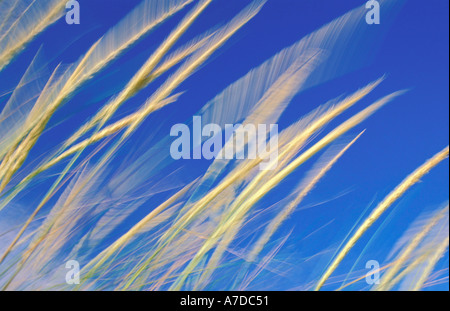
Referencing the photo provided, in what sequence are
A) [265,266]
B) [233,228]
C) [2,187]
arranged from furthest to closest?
1. [265,266]
2. [233,228]
3. [2,187]

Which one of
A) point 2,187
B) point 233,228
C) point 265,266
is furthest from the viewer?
point 265,266

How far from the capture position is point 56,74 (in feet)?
3.33

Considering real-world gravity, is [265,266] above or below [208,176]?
below

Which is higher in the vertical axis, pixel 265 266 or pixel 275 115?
pixel 275 115

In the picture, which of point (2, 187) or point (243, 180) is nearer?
point (2, 187)

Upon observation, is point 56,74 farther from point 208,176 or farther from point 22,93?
point 208,176

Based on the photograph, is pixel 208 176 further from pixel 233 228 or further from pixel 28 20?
→ pixel 28 20

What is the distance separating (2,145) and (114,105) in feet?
0.85

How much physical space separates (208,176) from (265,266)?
29 centimetres

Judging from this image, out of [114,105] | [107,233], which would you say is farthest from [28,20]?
[107,233]
